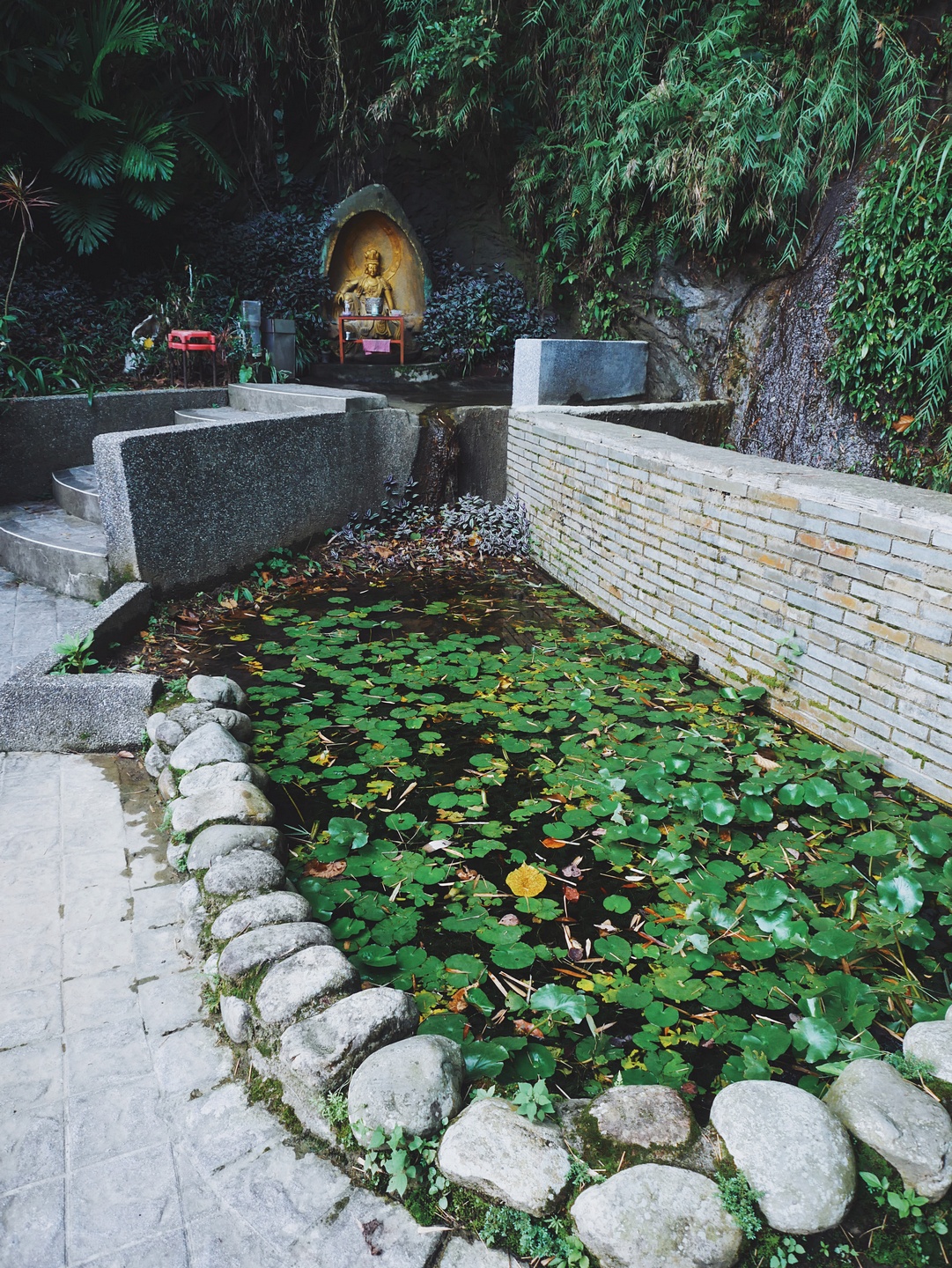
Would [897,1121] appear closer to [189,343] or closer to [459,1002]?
[459,1002]

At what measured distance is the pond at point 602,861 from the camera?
2.07 m

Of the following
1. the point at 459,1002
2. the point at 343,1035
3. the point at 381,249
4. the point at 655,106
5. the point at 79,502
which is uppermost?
the point at 655,106

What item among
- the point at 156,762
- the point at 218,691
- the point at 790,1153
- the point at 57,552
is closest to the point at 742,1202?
the point at 790,1153

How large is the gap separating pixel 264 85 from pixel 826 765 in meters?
10.8

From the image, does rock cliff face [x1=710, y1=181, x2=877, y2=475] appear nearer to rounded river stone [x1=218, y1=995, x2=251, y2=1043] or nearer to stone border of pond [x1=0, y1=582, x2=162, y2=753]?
stone border of pond [x1=0, y1=582, x2=162, y2=753]

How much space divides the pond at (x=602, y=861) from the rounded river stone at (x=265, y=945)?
0.23 m

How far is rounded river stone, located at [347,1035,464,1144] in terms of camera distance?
64.2 inches

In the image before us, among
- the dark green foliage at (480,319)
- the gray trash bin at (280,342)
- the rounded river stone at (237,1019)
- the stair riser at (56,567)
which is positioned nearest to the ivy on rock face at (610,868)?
the rounded river stone at (237,1019)

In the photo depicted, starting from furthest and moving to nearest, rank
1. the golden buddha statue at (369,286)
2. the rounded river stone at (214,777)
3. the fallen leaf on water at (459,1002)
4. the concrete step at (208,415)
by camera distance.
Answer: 1. the golden buddha statue at (369,286)
2. the concrete step at (208,415)
3. the rounded river stone at (214,777)
4. the fallen leaf on water at (459,1002)

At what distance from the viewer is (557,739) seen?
3436 mm

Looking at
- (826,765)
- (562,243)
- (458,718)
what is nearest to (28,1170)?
(458,718)

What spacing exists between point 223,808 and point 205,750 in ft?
1.29

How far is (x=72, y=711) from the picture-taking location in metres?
3.35

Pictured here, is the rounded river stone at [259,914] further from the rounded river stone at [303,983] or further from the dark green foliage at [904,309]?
the dark green foliage at [904,309]
